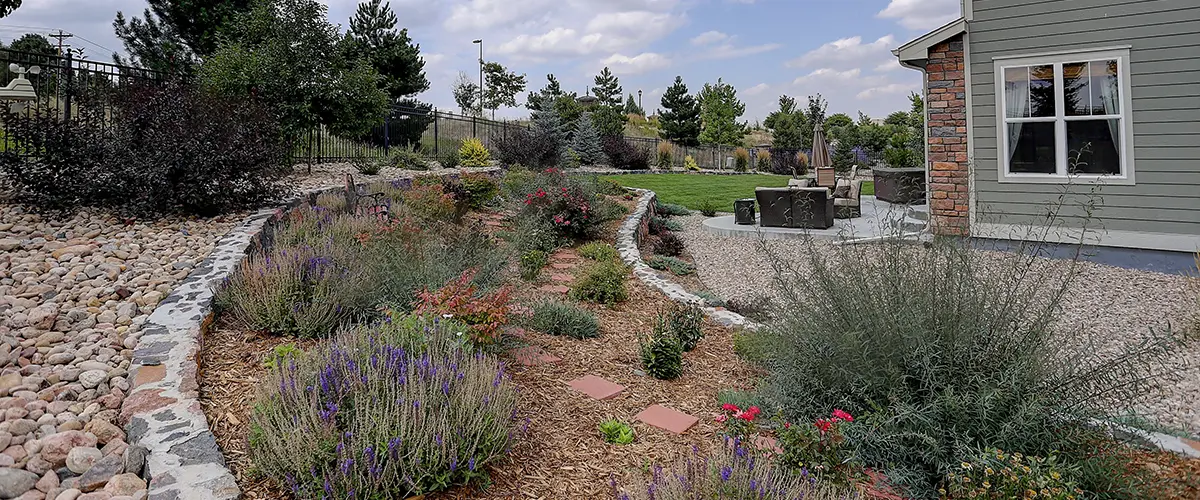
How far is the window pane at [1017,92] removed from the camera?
684 centimetres

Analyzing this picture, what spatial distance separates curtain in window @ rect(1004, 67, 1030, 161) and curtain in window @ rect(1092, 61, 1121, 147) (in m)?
0.68

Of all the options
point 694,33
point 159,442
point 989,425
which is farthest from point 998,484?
point 694,33

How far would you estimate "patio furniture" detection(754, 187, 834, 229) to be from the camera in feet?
26.3

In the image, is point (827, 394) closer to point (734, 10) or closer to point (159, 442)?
point (159, 442)

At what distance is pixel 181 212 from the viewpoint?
534 centimetres

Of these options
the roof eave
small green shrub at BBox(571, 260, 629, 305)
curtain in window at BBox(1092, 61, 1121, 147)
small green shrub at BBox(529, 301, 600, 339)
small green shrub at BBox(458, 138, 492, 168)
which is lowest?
small green shrub at BBox(529, 301, 600, 339)

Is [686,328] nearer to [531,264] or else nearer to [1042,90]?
[531,264]

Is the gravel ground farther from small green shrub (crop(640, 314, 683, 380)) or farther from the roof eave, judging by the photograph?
the roof eave

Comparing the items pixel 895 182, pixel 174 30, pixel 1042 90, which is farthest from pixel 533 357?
pixel 174 30

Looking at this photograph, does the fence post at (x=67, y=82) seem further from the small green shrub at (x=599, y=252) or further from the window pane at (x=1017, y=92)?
the window pane at (x=1017, y=92)

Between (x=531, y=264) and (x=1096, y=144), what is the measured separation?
6.48 metres

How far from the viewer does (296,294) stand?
3207 mm

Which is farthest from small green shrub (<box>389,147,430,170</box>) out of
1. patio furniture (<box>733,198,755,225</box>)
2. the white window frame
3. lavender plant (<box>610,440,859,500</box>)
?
lavender plant (<box>610,440,859,500</box>)

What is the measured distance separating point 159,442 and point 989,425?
2.90 meters
